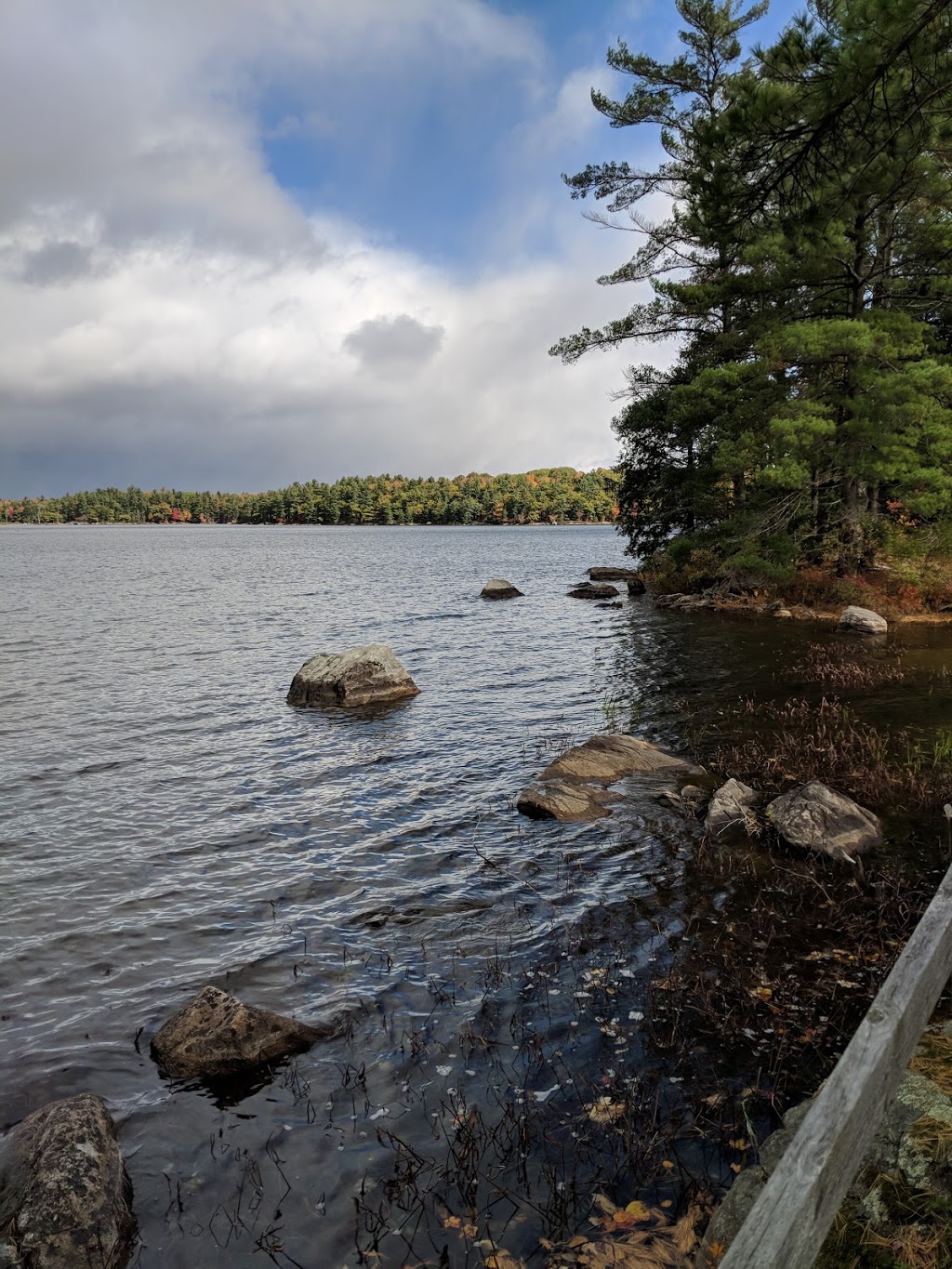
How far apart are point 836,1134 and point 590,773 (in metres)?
9.80

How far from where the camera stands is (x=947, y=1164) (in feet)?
11.4

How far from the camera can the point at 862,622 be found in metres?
25.0

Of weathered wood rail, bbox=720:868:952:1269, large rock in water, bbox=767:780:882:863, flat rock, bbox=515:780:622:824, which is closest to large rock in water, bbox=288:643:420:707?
flat rock, bbox=515:780:622:824

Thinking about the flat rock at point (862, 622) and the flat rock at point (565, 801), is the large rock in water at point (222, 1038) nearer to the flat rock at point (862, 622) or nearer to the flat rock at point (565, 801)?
the flat rock at point (565, 801)

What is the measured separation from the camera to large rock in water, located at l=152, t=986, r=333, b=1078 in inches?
240

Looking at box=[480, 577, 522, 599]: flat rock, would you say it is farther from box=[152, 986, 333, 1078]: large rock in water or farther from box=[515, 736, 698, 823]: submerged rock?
box=[152, 986, 333, 1078]: large rock in water

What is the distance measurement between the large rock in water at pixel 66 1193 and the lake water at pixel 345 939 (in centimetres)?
22

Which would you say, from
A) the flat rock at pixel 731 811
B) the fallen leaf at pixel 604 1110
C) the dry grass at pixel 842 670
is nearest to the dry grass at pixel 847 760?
the flat rock at pixel 731 811

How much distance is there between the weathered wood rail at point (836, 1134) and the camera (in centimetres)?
239

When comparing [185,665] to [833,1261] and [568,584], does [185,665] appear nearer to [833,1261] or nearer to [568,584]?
[833,1261]

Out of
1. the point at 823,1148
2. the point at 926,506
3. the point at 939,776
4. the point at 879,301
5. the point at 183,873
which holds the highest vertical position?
the point at 879,301

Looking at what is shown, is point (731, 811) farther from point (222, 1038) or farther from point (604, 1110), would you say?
point (222, 1038)

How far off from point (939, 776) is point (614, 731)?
563cm

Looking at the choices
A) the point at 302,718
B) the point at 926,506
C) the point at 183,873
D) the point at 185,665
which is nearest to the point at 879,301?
the point at 926,506
